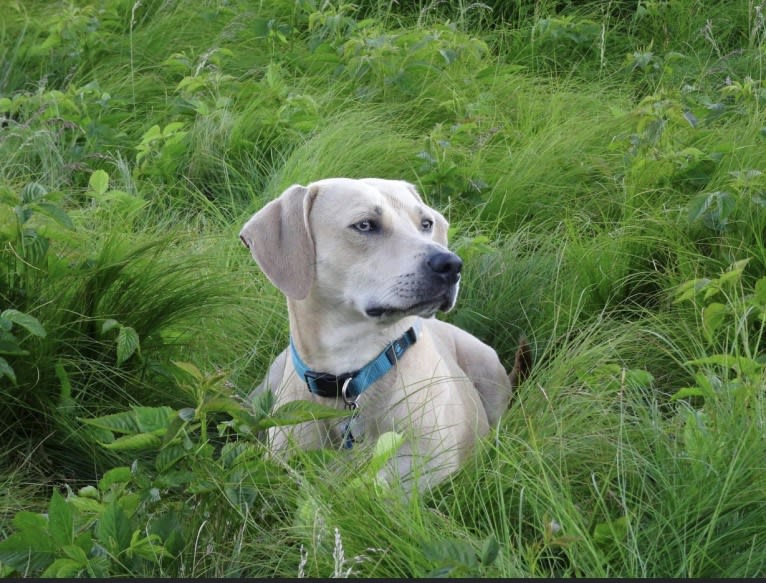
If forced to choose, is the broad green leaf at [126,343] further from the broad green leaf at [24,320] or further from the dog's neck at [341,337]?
the dog's neck at [341,337]

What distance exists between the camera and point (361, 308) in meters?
3.14

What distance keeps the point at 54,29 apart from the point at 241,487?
4.51 meters

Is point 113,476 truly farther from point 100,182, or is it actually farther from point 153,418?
point 100,182

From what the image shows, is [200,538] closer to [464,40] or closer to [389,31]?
[464,40]

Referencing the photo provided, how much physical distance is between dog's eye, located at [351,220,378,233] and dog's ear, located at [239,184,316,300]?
152mm

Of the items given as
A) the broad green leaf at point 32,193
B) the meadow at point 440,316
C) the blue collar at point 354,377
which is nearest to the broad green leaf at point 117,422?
the meadow at point 440,316

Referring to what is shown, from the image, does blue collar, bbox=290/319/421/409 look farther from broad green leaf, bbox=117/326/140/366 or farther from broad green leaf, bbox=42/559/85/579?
broad green leaf, bbox=42/559/85/579

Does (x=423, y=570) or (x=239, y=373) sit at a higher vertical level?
(x=423, y=570)

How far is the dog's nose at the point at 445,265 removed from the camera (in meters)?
3.04

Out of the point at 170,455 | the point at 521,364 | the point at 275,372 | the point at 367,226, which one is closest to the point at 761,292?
the point at 521,364

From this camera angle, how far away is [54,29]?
254 inches

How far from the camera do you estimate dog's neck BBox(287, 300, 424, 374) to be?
3.24 meters

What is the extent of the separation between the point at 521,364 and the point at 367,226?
0.84 metres

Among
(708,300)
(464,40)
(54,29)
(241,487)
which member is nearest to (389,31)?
(464,40)
